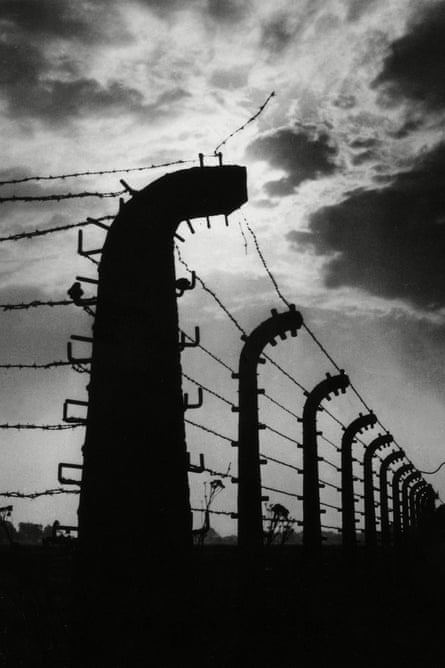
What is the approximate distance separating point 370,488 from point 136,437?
16.2 m

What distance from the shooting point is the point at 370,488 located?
24547mm

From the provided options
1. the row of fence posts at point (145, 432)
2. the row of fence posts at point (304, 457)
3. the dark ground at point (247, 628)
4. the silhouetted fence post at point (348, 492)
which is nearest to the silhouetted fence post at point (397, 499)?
the row of fence posts at point (304, 457)

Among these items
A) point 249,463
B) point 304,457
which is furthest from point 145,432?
point 304,457

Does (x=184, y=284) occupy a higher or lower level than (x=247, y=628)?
higher

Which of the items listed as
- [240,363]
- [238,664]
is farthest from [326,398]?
[238,664]

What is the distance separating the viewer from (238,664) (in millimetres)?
9375

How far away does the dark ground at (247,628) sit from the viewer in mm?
8500

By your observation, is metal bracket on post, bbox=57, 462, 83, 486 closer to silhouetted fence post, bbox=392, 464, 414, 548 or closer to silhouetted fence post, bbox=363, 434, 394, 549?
silhouetted fence post, bbox=363, 434, 394, 549

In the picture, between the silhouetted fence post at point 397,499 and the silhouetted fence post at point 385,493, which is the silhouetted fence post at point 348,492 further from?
the silhouetted fence post at point 397,499

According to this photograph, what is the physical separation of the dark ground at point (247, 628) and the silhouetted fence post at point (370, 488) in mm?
8118

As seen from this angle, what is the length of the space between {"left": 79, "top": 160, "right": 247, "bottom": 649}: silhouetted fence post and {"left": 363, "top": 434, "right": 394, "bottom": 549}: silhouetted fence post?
44.8ft

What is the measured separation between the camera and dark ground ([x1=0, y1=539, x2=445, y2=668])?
8.50 meters

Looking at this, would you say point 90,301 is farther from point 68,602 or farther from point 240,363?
point 68,602

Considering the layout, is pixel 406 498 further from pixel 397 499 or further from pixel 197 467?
pixel 197 467
